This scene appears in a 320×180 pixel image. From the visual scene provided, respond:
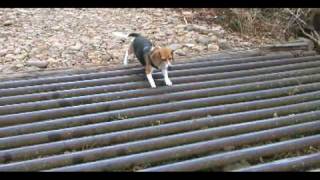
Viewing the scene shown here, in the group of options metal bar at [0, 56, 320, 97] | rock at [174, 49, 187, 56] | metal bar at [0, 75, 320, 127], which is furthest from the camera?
rock at [174, 49, 187, 56]

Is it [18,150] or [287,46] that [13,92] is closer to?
[18,150]

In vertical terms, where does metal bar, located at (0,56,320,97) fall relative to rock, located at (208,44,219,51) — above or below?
above

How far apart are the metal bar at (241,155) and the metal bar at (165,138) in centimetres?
29

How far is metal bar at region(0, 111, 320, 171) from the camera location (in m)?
3.36

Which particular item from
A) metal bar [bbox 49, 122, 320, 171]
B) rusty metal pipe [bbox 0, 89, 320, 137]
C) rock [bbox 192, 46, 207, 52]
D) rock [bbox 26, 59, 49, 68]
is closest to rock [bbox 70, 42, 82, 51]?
rock [bbox 26, 59, 49, 68]

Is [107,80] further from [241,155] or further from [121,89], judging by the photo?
[241,155]

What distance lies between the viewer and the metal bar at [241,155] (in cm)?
336

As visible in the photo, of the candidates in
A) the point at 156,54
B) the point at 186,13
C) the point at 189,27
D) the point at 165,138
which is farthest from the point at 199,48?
the point at 165,138

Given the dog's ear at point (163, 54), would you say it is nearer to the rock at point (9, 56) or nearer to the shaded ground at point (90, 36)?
the shaded ground at point (90, 36)

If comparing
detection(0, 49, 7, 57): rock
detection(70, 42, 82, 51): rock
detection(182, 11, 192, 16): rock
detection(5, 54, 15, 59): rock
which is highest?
detection(0, 49, 7, 57): rock

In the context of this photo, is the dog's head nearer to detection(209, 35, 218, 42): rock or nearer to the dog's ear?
the dog's ear

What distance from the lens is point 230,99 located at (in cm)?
439
